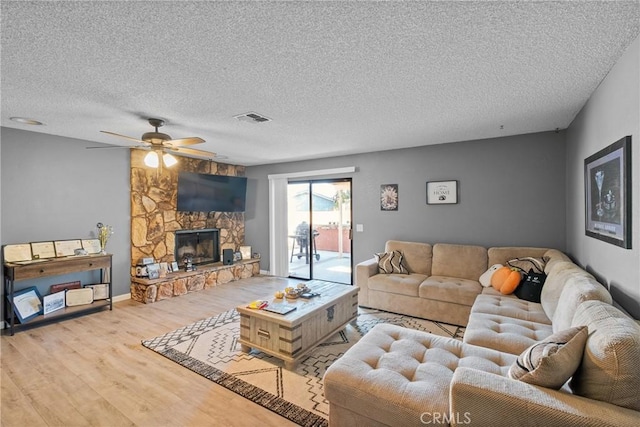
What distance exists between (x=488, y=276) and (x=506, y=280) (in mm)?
307

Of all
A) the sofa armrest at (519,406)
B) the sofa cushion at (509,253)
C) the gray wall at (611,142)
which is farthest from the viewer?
the sofa cushion at (509,253)

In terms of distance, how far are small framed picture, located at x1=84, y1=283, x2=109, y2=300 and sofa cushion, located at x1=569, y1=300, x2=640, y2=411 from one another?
5134 millimetres

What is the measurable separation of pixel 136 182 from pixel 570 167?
6.08m

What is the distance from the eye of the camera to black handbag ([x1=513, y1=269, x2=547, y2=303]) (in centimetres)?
305

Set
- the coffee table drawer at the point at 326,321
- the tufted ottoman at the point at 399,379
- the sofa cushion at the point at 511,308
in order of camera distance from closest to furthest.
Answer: the tufted ottoman at the point at 399,379, the sofa cushion at the point at 511,308, the coffee table drawer at the point at 326,321

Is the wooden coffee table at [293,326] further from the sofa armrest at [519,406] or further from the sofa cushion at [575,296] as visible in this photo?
the sofa cushion at [575,296]

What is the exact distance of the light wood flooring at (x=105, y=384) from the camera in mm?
2035

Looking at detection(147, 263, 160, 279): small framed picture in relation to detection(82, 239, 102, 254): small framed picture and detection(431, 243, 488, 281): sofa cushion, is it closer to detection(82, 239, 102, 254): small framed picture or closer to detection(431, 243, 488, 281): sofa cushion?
detection(82, 239, 102, 254): small framed picture

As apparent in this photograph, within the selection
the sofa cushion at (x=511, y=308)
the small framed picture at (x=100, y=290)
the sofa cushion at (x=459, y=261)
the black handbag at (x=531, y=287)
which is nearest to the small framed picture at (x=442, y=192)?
the sofa cushion at (x=459, y=261)

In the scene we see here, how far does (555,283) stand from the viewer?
8.69 ft

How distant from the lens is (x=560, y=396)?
1293 mm

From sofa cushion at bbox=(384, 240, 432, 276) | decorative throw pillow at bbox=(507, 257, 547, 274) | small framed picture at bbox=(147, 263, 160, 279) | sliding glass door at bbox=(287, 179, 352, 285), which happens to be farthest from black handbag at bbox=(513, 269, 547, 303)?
small framed picture at bbox=(147, 263, 160, 279)

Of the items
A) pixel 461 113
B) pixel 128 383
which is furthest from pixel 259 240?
pixel 461 113

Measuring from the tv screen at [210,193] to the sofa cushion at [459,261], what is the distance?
400 cm
